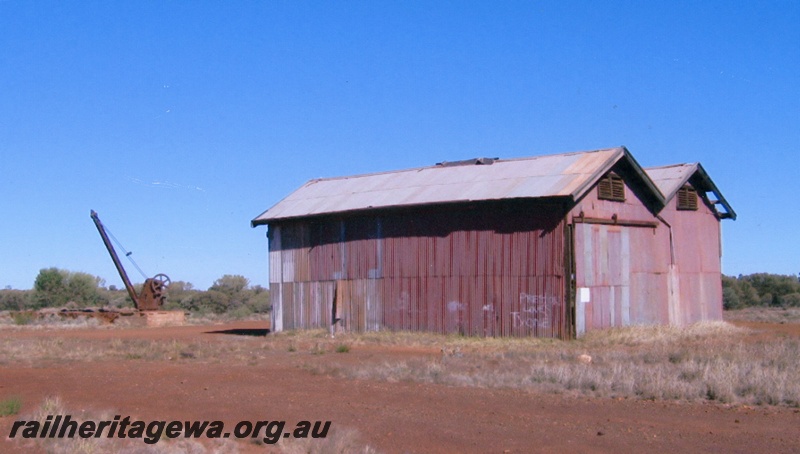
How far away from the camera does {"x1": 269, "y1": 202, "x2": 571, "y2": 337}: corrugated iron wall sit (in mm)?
26922

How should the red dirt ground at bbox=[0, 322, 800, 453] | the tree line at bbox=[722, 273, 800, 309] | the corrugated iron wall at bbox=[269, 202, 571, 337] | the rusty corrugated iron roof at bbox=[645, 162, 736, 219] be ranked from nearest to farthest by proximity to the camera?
the red dirt ground at bbox=[0, 322, 800, 453]
the corrugated iron wall at bbox=[269, 202, 571, 337]
the rusty corrugated iron roof at bbox=[645, 162, 736, 219]
the tree line at bbox=[722, 273, 800, 309]

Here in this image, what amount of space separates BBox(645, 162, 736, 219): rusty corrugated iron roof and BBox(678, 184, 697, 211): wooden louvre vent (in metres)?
0.33

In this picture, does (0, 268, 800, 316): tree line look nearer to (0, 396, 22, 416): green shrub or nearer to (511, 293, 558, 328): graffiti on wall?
(511, 293, 558, 328): graffiti on wall

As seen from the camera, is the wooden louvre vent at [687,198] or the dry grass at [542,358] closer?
the dry grass at [542,358]

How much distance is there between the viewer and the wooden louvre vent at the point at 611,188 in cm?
2825

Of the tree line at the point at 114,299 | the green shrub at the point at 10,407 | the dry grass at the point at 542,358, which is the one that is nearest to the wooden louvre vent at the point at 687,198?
the dry grass at the point at 542,358

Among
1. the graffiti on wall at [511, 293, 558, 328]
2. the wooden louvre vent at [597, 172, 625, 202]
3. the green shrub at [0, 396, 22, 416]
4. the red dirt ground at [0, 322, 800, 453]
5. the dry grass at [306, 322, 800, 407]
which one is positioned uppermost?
the wooden louvre vent at [597, 172, 625, 202]

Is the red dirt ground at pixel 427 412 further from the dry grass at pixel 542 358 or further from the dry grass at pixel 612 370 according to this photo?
the dry grass at pixel 542 358

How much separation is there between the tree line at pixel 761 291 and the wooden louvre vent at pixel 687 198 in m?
26.9

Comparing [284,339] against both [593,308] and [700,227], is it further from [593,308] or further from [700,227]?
[700,227]

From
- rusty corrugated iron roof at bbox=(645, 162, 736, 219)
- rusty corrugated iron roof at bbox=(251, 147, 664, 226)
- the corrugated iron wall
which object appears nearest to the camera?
the corrugated iron wall

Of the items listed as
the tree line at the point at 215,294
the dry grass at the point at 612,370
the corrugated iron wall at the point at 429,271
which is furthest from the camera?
the tree line at the point at 215,294

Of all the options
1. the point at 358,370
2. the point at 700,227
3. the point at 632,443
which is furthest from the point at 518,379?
the point at 700,227

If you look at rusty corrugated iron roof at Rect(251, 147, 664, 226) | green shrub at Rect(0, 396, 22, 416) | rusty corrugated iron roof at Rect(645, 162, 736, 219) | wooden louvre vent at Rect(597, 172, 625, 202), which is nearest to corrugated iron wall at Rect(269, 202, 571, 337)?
rusty corrugated iron roof at Rect(251, 147, 664, 226)
